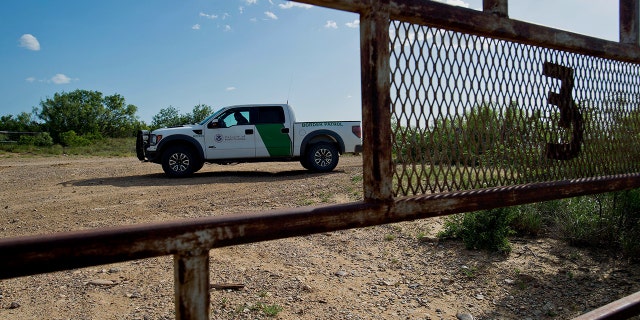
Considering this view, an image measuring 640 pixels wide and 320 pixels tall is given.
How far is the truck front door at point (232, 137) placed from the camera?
11.2 metres

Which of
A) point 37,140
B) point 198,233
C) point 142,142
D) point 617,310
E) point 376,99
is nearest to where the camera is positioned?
point 198,233

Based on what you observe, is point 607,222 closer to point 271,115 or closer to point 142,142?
point 271,115

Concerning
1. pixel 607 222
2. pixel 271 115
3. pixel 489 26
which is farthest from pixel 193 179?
pixel 489 26

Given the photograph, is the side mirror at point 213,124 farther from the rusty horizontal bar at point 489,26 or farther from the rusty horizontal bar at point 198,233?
the rusty horizontal bar at point 198,233

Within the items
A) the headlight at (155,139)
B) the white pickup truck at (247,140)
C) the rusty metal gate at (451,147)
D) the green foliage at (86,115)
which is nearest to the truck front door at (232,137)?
the white pickup truck at (247,140)

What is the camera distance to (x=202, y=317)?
4.09 feet

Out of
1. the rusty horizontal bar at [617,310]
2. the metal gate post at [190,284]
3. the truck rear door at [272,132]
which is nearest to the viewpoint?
the metal gate post at [190,284]

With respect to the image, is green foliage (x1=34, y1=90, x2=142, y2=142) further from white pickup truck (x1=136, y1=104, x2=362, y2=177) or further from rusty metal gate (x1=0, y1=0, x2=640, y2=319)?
rusty metal gate (x1=0, y1=0, x2=640, y2=319)

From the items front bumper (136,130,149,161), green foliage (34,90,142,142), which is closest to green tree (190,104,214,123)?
green foliage (34,90,142,142)

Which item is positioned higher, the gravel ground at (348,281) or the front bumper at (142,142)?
the front bumper at (142,142)

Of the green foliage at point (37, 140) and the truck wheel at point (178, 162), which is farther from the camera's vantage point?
the green foliage at point (37, 140)

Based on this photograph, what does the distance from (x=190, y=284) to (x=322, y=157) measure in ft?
34.8

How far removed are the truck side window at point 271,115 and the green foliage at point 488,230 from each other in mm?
6916

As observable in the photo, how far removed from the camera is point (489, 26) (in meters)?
1.88
